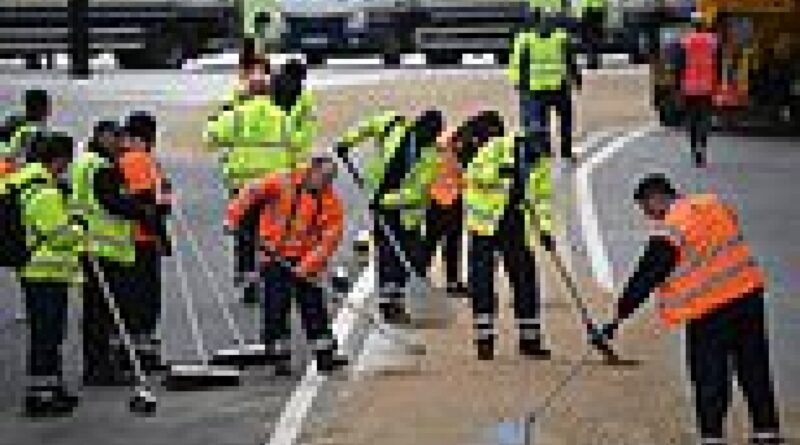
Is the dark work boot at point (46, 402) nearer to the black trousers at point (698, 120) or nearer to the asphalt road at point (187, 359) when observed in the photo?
the asphalt road at point (187, 359)

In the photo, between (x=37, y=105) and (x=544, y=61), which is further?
(x=544, y=61)

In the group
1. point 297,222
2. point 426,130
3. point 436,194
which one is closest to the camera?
point 297,222

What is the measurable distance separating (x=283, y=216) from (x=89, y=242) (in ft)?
4.10

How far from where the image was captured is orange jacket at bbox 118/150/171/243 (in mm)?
15164

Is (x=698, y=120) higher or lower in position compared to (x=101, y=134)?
lower

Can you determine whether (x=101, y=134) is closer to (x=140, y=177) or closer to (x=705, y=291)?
(x=140, y=177)

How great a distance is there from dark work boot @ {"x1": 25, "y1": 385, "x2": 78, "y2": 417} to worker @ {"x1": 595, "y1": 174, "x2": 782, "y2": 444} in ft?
12.6

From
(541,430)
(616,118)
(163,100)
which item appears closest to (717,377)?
(541,430)

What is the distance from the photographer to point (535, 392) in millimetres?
14555

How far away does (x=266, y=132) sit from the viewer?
17078 millimetres

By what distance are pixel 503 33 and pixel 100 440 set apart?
115 feet

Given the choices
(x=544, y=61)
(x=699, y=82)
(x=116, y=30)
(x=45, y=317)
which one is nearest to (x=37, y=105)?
(x=45, y=317)

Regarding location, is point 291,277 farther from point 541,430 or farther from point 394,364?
point 541,430

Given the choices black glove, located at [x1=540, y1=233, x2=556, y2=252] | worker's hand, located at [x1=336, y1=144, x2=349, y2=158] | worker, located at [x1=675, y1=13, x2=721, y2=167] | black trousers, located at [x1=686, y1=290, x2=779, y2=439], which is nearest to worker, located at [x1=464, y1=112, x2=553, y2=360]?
black glove, located at [x1=540, y1=233, x2=556, y2=252]
